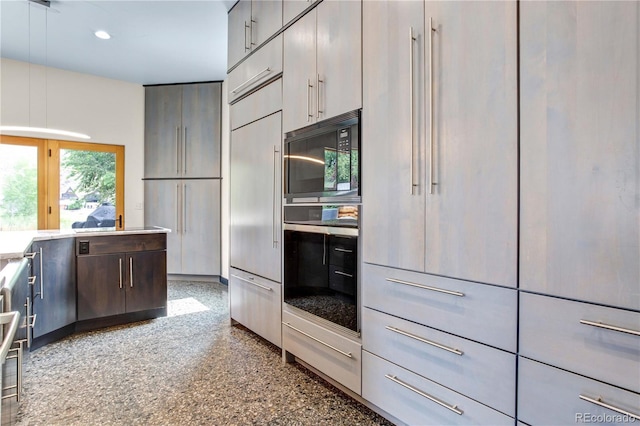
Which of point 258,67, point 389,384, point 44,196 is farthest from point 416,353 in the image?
point 44,196

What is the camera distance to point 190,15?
3.43m

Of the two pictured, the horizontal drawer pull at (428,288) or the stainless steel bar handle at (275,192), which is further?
the stainless steel bar handle at (275,192)

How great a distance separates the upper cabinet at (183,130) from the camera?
527 centimetres

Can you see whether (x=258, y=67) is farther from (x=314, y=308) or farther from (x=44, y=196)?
(x=44, y=196)

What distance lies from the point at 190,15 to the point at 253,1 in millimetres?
970

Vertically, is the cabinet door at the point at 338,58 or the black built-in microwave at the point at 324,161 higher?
the cabinet door at the point at 338,58

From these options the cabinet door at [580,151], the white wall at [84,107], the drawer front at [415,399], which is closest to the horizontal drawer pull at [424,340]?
the drawer front at [415,399]

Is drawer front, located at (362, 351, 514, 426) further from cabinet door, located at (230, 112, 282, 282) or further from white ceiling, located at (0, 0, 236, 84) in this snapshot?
white ceiling, located at (0, 0, 236, 84)

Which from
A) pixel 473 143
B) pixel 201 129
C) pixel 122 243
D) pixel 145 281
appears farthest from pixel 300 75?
pixel 201 129

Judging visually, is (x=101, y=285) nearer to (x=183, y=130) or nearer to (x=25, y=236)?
(x=25, y=236)

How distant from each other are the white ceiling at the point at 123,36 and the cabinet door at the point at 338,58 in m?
1.60

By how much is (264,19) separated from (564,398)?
2.90 metres

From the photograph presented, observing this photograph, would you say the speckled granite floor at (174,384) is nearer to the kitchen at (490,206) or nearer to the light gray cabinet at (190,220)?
the kitchen at (490,206)

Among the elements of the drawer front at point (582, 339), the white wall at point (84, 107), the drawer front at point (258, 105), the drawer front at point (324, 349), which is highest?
the white wall at point (84, 107)
